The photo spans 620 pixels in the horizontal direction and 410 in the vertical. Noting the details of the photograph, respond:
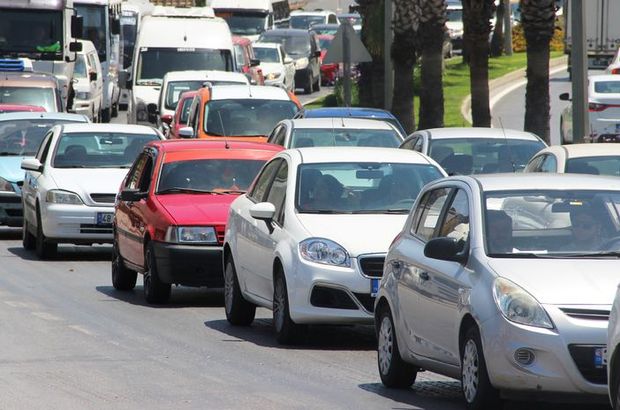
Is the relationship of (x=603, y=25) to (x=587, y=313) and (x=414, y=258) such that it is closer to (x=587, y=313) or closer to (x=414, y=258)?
(x=414, y=258)

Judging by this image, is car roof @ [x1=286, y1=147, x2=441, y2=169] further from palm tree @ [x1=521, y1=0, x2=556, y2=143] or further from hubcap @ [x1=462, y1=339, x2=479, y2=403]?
palm tree @ [x1=521, y1=0, x2=556, y2=143]

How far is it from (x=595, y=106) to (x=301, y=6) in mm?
84553

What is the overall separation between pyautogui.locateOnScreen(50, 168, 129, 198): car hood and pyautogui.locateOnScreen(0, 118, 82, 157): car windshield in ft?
13.1

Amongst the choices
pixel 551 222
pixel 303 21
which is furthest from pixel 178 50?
pixel 303 21

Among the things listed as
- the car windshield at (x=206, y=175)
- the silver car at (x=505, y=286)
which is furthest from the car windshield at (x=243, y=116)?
the silver car at (x=505, y=286)

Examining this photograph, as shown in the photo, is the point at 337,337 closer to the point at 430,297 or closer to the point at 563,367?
the point at 430,297

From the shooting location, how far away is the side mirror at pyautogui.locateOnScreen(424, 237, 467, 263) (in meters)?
10.5

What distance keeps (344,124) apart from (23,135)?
632 cm

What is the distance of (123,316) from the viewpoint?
52.7 ft

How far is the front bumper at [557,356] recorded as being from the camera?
9.60 metres

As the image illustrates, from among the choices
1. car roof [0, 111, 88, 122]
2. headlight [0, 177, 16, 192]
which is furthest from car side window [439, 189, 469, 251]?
car roof [0, 111, 88, 122]

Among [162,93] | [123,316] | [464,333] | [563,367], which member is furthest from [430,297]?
[162,93]

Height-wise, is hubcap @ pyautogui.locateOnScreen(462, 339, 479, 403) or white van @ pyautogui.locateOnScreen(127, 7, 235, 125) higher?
white van @ pyautogui.locateOnScreen(127, 7, 235, 125)

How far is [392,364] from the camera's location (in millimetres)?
11602
